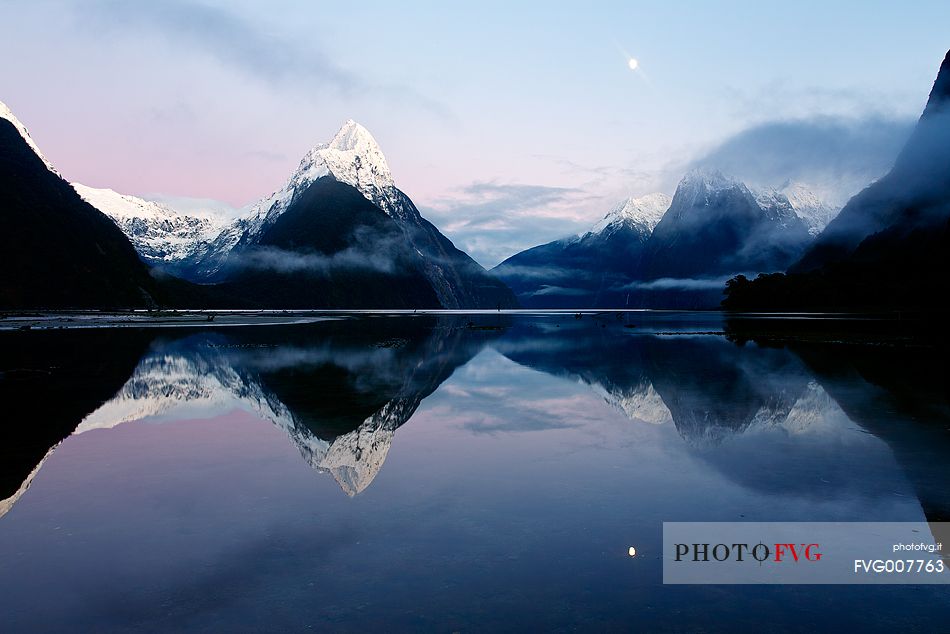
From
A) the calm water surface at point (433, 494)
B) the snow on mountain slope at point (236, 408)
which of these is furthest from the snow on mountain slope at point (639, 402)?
the snow on mountain slope at point (236, 408)

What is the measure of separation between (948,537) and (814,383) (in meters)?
26.7

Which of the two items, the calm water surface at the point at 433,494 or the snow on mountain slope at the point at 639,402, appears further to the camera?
the snow on mountain slope at the point at 639,402

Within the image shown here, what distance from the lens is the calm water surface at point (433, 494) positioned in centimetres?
1060

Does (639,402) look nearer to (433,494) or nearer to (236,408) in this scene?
(433,494)

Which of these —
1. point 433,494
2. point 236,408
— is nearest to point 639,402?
point 433,494

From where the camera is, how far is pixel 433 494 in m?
17.3

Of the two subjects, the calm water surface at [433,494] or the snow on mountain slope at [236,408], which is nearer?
the calm water surface at [433,494]

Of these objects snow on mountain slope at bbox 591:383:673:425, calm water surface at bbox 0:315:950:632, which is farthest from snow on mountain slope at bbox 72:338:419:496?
snow on mountain slope at bbox 591:383:673:425

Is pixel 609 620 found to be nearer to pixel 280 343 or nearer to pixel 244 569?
pixel 244 569

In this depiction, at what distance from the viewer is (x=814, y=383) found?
3825 cm

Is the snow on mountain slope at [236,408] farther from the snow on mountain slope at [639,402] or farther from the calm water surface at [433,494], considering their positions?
the snow on mountain slope at [639,402]

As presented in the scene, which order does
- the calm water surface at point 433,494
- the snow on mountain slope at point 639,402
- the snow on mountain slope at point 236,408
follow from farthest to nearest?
the snow on mountain slope at point 639,402 → the snow on mountain slope at point 236,408 → the calm water surface at point 433,494

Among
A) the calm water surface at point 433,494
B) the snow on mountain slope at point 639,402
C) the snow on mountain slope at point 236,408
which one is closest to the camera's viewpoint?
the calm water surface at point 433,494

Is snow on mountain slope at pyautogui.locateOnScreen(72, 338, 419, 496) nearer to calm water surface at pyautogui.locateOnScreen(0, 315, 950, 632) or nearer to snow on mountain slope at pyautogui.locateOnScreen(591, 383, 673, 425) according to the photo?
calm water surface at pyautogui.locateOnScreen(0, 315, 950, 632)
